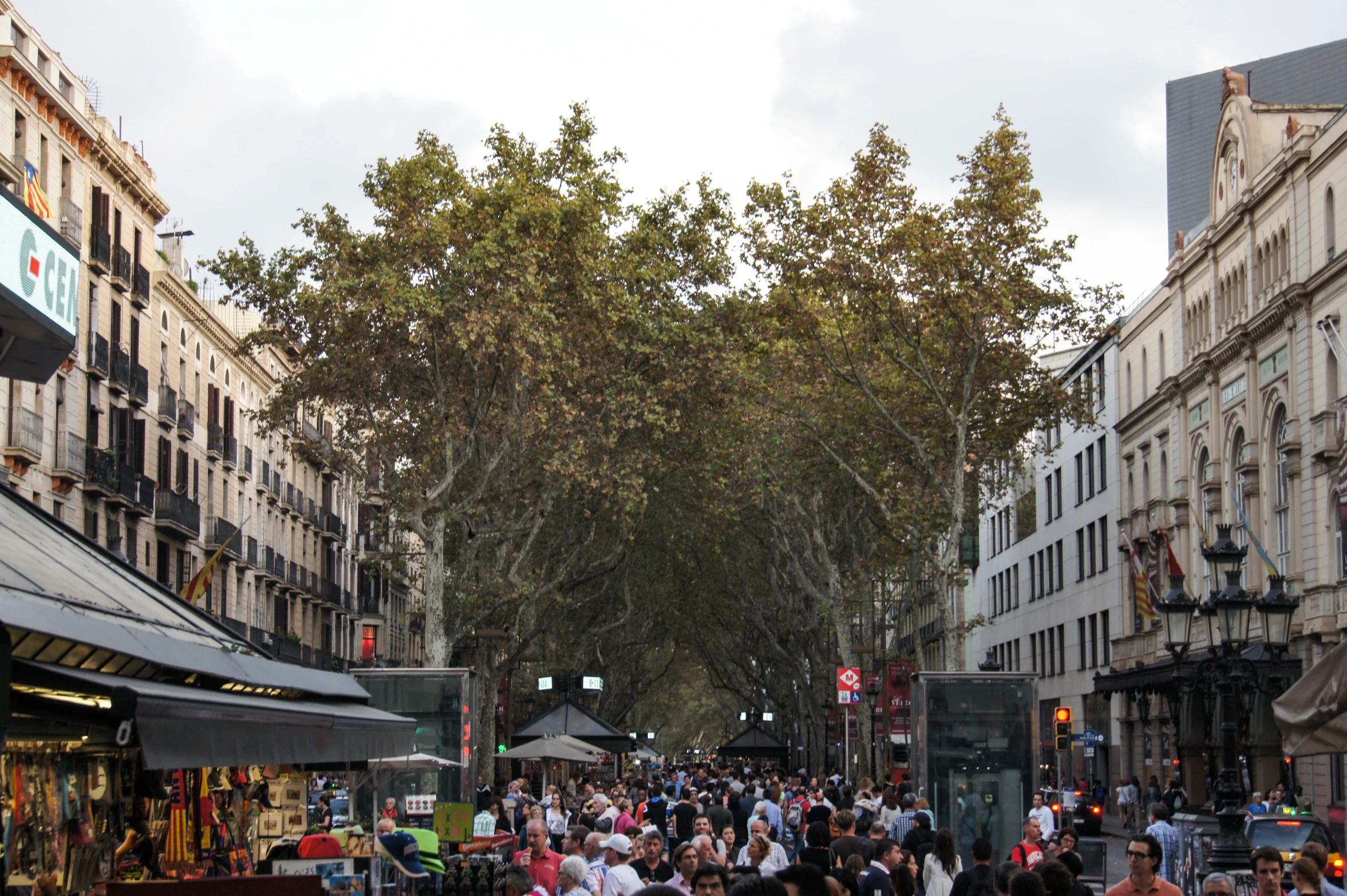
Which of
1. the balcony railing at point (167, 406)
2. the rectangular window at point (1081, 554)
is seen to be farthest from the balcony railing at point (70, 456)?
the rectangular window at point (1081, 554)

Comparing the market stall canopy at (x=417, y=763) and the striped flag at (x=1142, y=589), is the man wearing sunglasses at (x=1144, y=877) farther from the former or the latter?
the striped flag at (x=1142, y=589)

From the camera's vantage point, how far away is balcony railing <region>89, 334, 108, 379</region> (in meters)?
41.3

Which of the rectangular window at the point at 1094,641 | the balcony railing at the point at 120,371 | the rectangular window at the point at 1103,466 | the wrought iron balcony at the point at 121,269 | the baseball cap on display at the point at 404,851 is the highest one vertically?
the wrought iron balcony at the point at 121,269

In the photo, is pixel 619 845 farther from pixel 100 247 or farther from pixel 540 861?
pixel 100 247

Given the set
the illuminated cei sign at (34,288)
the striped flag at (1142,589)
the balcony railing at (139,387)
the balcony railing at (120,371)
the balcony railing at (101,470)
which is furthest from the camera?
the balcony railing at (139,387)

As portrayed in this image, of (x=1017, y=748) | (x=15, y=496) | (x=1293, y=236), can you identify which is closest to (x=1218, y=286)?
(x=1293, y=236)

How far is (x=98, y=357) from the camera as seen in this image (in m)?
41.6

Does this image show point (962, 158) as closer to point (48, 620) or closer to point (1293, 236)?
point (1293, 236)

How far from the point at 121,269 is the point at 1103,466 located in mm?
32580

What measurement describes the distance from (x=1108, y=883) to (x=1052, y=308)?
1194cm

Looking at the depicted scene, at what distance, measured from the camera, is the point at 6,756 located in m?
7.93

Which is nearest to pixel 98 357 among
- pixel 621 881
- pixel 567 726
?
pixel 567 726

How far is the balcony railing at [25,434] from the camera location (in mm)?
36375

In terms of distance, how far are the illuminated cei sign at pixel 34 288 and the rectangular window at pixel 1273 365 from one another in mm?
33531
